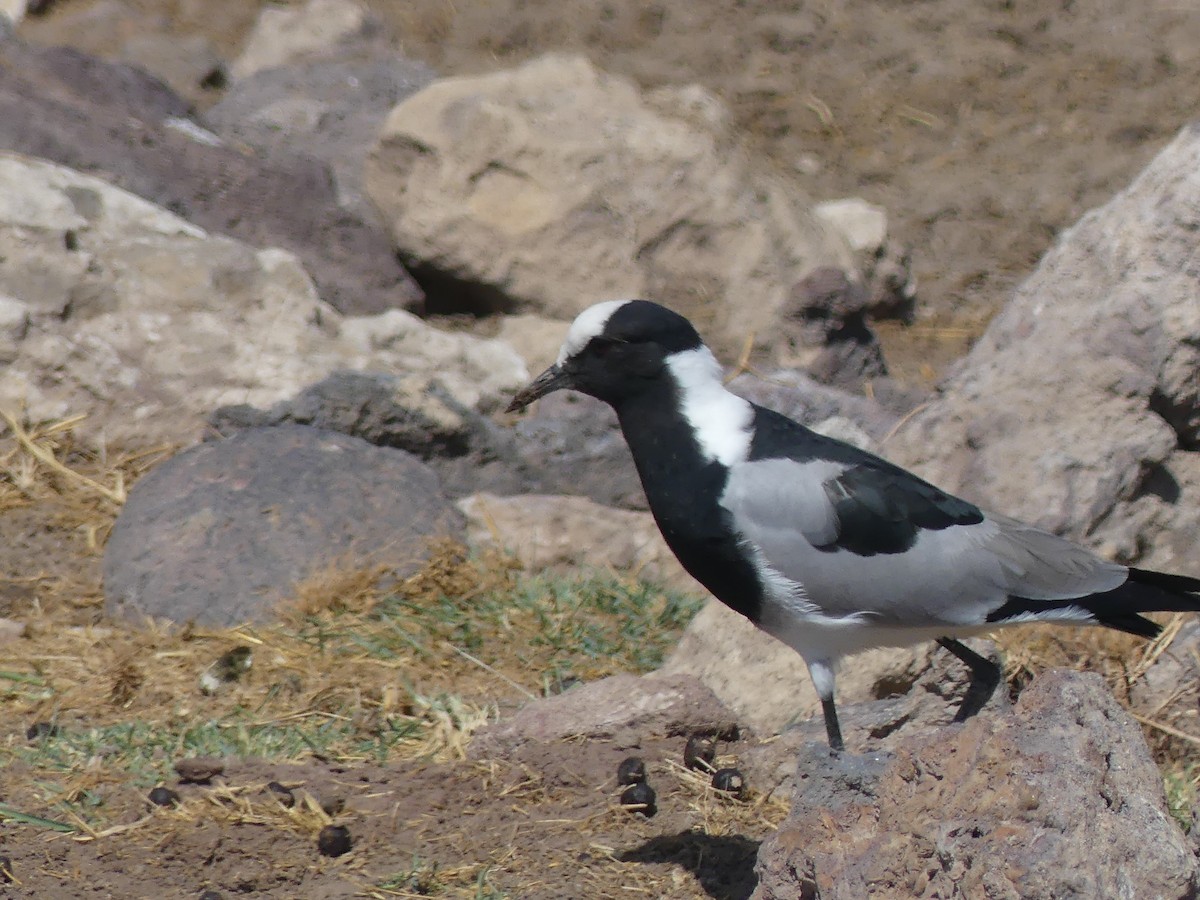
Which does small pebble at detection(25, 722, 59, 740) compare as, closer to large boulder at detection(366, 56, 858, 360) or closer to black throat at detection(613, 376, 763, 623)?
black throat at detection(613, 376, 763, 623)

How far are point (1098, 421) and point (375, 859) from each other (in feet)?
8.80

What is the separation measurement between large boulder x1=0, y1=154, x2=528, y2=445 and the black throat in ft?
8.69

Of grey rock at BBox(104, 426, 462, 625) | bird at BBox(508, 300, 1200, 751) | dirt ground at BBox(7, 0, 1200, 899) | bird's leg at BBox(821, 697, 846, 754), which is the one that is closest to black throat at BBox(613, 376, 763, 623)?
bird at BBox(508, 300, 1200, 751)

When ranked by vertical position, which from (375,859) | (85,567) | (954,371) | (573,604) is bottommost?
(85,567)

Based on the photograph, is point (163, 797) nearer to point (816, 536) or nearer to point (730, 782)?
point (730, 782)

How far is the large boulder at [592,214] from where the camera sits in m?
7.83

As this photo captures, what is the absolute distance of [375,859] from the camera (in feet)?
13.8

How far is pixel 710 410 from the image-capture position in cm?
423

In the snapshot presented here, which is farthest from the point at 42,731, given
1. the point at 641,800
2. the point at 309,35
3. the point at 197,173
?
the point at 309,35

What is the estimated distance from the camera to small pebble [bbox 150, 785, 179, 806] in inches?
172

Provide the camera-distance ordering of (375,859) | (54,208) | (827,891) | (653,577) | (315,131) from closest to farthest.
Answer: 1. (827,891)
2. (375,859)
3. (653,577)
4. (54,208)
5. (315,131)

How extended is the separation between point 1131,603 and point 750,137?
6.57 metres

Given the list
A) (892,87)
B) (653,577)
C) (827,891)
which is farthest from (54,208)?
(892,87)

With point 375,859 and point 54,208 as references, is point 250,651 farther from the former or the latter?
point 54,208
